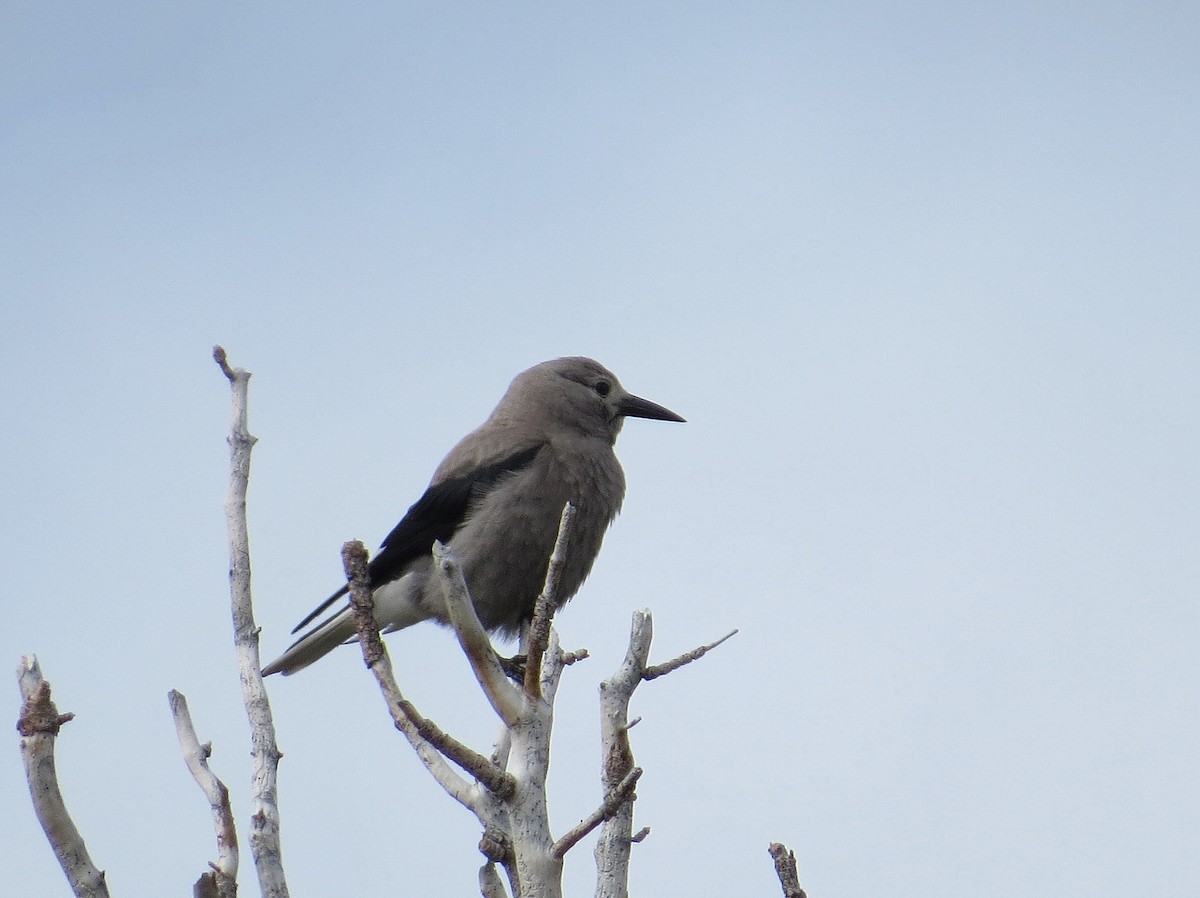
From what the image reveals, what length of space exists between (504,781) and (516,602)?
335 cm

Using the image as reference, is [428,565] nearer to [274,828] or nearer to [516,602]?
[516,602]

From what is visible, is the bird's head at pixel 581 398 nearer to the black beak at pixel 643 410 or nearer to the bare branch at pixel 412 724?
the black beak at pixel 643 410

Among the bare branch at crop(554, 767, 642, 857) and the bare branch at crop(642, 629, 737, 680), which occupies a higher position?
the bare branch at crop(642, 629, 737, 680)

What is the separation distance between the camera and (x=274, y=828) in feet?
8.85

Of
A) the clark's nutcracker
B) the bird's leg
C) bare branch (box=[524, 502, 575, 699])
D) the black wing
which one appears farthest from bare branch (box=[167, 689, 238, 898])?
the black wing

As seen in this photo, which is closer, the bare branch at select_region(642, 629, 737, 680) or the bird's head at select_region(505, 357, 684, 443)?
the bare branch at select_region(642, 629, 737, 680)

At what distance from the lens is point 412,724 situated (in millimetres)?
2467

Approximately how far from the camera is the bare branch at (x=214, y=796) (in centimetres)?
258

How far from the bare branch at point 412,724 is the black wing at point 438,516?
3.41 metres

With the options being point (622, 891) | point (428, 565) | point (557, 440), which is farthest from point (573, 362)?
point (622, 891)

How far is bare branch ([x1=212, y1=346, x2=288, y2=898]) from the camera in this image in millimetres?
2654

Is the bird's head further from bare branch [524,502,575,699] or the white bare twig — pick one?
bare branch [524,502,575,699]

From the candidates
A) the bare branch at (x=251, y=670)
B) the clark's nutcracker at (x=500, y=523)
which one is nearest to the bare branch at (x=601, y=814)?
the bare branch at (x=251, y=670)

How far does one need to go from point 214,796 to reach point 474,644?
0.71 meters
